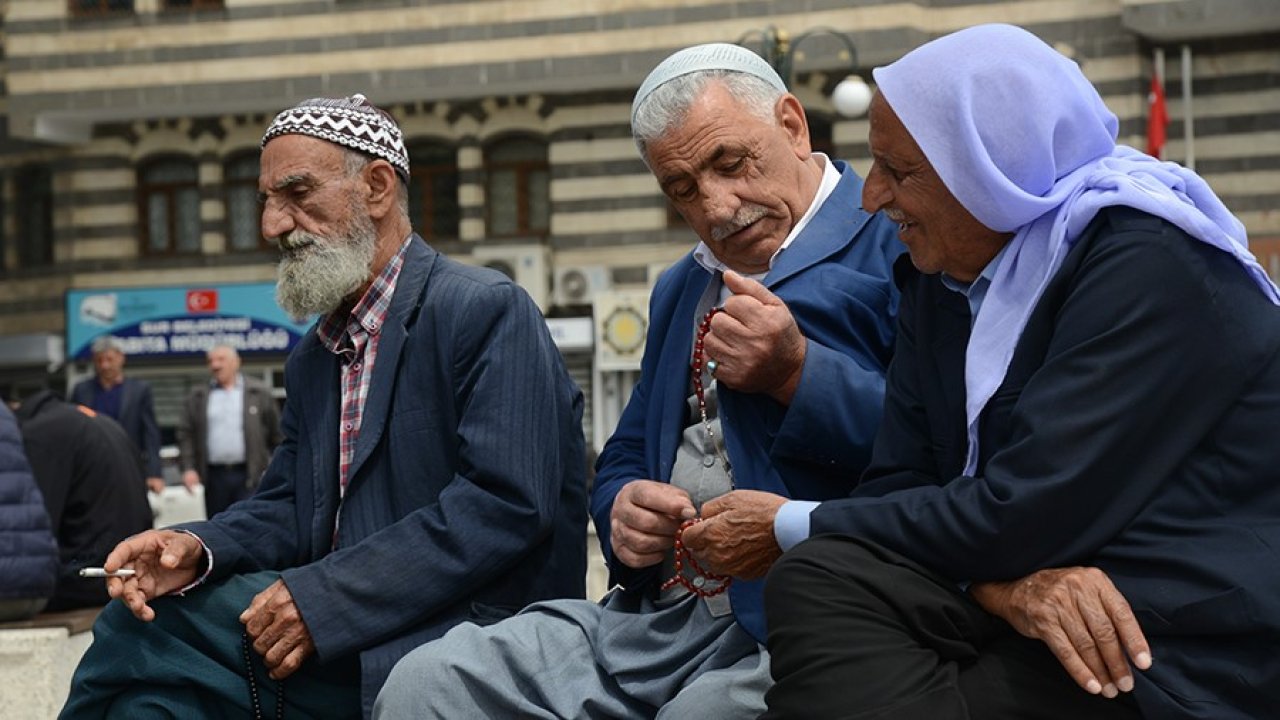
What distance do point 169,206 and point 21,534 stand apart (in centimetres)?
2149

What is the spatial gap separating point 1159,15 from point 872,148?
793 inches

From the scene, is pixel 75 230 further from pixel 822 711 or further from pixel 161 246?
pixel 822 711

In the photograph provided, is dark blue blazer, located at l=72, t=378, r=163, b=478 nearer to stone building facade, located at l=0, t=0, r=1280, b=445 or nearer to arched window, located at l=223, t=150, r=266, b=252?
stone building facade, located at l=0, t=0, r=1280, b=445

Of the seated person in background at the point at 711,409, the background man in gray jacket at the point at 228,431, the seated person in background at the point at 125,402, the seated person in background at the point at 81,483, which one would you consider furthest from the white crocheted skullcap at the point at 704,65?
the seated person in background at the point at 125,402

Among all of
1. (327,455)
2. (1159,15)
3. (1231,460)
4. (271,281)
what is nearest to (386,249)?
(327,455)

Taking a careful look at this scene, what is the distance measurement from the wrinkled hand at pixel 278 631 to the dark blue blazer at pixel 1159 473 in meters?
1.58

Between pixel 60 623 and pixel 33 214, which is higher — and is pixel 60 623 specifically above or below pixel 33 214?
above

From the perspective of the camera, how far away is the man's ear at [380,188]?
4340 millimetres

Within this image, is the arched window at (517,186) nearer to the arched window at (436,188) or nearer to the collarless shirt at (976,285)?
the arched window at (436,188)

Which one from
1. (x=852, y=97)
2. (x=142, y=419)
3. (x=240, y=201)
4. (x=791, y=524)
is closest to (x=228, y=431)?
(x=142, y=419)

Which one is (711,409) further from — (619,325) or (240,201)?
(240,201)

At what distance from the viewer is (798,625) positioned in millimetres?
2750

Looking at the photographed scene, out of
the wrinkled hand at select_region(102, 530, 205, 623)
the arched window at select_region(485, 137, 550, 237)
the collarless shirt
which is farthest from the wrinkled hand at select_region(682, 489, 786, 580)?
the arched window at select_region(485, 137, 550, 237)

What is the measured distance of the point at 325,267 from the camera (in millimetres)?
4227
